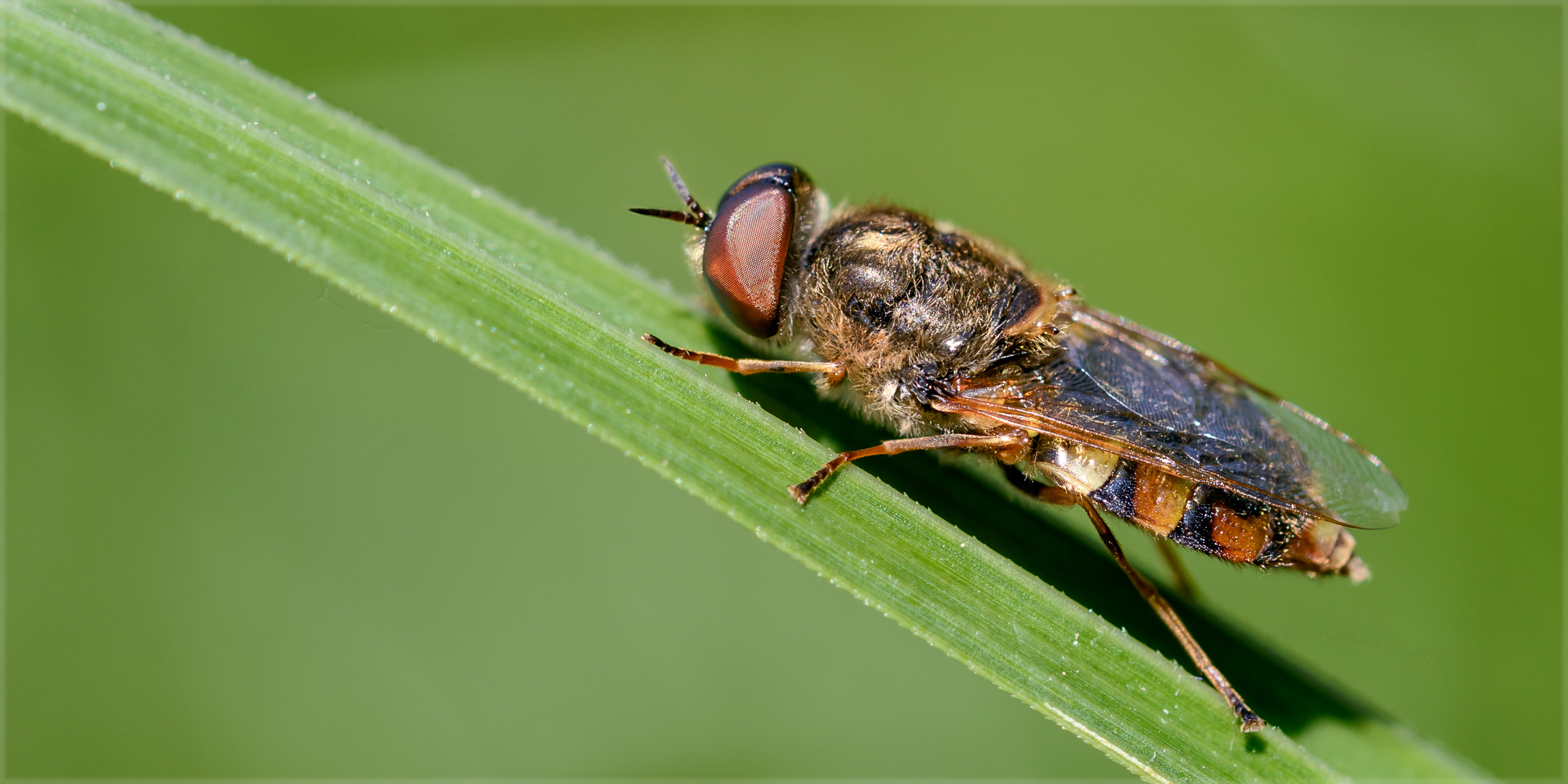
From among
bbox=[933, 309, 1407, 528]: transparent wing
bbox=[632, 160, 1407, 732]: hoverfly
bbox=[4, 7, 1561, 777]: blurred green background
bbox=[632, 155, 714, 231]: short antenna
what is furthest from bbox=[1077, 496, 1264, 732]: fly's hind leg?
bbox=[4, 7, 1561, 777]: blurred green background

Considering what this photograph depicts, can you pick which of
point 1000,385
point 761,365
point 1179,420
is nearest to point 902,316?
point 1000,385

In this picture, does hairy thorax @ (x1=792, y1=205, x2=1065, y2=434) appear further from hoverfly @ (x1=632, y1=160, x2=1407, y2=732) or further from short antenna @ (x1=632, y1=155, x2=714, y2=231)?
short antenna @ (x1=632, y1=155, x2=714, y2=231)

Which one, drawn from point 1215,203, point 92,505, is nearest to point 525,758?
point 92,505

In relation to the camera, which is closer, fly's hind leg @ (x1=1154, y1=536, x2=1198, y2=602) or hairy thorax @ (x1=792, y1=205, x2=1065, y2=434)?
hairy thorax @ (x1=792, y1=205, x2=1065, y2=434)

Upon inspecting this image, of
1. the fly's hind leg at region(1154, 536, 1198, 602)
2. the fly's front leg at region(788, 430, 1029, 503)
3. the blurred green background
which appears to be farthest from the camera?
the blurred green background

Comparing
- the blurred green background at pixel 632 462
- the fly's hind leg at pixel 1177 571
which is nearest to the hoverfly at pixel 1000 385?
the fly's hind leg at pixel 1177 571

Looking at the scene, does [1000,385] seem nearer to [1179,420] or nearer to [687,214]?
[1179,420]

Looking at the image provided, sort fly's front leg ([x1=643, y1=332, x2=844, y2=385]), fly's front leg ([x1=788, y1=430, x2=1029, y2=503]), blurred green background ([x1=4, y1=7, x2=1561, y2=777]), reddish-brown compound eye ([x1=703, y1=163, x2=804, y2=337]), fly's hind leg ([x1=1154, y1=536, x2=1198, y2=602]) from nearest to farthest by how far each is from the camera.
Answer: fly's front leg ([x1=788, y1=430, x2=1029, y2=503])
fly's front leg ([x1=643, y1=332, x2=844, y2=385])
reddish-brown compound eye ([x1=703, y1=163, x2=804, y2=337])
fly's hind leg ([x1=1154, y1=536, x2=1198, y2=602])
blurred green background ([x1=4, y1=7, x2=1561, y2=777])

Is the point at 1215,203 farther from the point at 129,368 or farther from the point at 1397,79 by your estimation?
the point at 129,368
